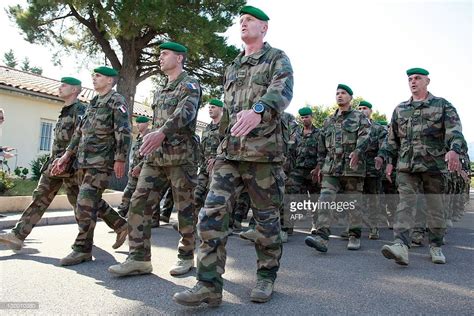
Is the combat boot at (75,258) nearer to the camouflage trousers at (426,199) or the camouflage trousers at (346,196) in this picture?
the camouflage trousers at (346,196)

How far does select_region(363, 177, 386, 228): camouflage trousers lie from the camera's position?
7.00 metres

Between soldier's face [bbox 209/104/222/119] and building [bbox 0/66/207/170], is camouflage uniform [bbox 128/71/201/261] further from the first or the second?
building [bbox 0/66/207/170]

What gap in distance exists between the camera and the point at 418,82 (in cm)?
468

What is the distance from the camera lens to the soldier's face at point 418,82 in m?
4.68

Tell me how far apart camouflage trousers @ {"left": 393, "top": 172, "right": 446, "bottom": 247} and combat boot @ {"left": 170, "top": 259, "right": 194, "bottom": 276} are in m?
2.21

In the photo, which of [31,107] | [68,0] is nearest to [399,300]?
[68,0]

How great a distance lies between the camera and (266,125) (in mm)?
3053

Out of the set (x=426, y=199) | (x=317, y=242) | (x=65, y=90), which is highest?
(x=65, y=90)

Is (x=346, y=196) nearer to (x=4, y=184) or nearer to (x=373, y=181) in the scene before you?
(x=373, y=181)

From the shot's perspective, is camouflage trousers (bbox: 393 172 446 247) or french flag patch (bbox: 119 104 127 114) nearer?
french flag patch (bbox: 119 104 127 114)

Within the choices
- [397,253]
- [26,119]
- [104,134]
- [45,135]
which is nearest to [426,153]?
[397,253]

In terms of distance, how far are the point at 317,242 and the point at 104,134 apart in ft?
8.57

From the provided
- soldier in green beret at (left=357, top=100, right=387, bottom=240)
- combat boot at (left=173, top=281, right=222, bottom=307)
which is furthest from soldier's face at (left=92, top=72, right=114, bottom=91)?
soldier in green beret at (left=357, top=100, right=387, bottom=240)

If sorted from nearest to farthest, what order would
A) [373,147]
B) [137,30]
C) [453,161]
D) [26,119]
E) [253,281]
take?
[253,281] → [453,161] → [373,147] → [137,30] → [26,119]
